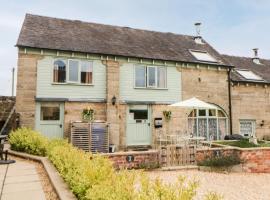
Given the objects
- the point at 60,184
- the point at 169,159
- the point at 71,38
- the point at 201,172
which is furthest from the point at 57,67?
the point at 60,184

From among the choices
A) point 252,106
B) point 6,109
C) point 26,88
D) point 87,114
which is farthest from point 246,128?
point 6,109

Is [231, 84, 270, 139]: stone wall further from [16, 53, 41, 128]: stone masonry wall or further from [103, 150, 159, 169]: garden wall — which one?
[16, 53, 41, 128]: stone masonry wall

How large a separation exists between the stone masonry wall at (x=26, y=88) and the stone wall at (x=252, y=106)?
592 inches

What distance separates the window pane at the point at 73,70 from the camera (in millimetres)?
18062

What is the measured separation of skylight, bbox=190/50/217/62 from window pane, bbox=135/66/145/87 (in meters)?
4.87

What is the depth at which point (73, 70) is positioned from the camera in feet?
59.5

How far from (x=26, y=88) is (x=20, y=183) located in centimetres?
1038

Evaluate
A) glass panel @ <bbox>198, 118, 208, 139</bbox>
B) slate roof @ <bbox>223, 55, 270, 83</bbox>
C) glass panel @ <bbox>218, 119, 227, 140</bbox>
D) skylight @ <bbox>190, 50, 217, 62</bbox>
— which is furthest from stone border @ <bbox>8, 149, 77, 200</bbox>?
slate roof @ <bbox>223, 55, 270, 83</bbox>

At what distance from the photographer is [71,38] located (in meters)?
19.2

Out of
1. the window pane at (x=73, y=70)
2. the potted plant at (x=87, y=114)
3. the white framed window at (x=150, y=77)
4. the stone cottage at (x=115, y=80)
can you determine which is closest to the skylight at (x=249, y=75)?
the stone cottage at (x=115, y=80)

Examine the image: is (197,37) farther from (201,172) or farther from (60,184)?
(60,184)

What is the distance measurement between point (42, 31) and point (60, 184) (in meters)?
14.6

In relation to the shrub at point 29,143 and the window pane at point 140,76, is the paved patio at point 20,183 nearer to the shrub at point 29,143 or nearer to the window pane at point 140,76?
the shrub at point 29,143

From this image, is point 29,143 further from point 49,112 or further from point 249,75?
point 249,75
